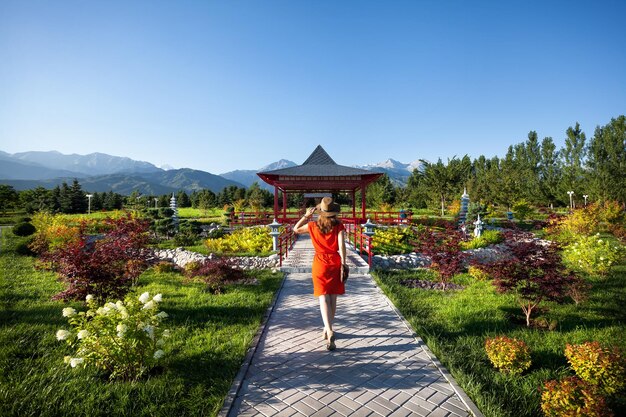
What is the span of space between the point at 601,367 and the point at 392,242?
8.57 metres

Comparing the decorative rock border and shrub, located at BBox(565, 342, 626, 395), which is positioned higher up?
shrub, located at BBox(565, 342, 626, 395)

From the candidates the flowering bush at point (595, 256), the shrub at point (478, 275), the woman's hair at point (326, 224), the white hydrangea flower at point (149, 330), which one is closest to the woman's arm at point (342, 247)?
the woman's hair at point (326, 224)

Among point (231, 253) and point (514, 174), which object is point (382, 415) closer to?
point (231, 253)

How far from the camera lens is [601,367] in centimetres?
→ 311

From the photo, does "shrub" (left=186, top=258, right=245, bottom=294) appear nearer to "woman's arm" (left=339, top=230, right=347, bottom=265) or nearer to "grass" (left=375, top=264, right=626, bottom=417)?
"grass" (left=375, top=264, right=626, bottom=417)

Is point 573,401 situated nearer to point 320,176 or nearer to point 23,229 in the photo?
point 320,176

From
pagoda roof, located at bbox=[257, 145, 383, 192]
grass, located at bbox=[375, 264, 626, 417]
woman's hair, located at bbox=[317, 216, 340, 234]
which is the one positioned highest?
pagoda roof, located at bbox=[257, 145, 383, 192]

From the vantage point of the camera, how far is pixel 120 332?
2.93 metres

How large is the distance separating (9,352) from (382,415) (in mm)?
4521

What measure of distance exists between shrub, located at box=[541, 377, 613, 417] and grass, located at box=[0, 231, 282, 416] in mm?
2926

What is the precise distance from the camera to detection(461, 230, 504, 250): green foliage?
12.4 m

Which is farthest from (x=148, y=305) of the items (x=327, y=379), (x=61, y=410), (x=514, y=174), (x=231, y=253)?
(x=514, y=174)

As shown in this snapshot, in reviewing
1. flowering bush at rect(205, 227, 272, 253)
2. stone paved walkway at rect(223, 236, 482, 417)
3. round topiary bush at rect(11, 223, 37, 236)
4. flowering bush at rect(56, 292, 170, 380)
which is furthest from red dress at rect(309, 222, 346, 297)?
round topiary bush at rect(11, 223, 37, 236)

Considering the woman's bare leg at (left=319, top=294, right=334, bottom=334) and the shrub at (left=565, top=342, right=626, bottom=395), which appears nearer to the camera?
the shrub at (left=565, top=342, right=626, bottom=395)
